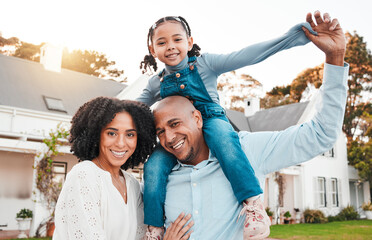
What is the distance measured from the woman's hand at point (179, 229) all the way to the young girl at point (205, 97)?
0.10 meters

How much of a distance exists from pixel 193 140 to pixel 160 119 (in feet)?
1.04

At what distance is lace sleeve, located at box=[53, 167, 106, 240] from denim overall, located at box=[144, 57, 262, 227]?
1.34 feet

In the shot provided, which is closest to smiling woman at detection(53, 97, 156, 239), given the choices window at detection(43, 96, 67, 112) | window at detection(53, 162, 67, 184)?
window at detection(53, 162, 67, 184)

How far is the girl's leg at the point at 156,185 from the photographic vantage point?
263 cm

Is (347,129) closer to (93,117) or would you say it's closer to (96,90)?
(96,90)

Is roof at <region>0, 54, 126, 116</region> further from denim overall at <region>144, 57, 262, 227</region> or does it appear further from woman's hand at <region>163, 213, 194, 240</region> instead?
woman's hand at <region>163, 213, 194, 240</region>

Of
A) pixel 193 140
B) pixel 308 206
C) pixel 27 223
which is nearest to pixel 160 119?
pixel 193 140

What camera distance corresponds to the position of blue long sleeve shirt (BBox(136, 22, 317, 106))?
7.87 ft

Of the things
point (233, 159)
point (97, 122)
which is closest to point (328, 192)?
point (233, 159)

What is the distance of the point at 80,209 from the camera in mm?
2365

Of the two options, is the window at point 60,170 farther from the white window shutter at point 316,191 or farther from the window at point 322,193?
the window at point 322,193

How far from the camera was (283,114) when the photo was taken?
23.0 meters

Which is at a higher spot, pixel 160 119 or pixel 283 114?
pixel 283 114

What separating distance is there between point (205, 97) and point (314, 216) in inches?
736
